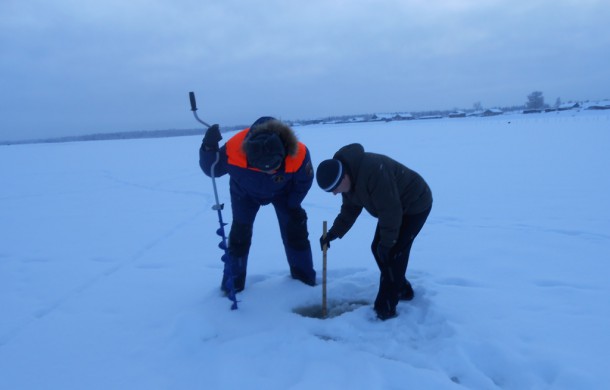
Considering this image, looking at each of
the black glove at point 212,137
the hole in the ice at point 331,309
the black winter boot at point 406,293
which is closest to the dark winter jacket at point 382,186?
the black winter boot at point 406,293

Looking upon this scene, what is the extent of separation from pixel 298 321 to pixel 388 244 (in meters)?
1.04

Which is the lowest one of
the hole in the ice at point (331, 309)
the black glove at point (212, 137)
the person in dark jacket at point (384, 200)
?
the hole in the ice at point (331, 309)

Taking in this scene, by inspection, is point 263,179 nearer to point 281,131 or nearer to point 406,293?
point 281,131

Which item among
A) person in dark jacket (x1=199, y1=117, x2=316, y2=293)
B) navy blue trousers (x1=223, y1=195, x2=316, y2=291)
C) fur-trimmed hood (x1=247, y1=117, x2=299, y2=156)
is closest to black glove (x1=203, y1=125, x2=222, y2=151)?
person in dark jacket (x1=199, y1=117, x2=316, y2=293)

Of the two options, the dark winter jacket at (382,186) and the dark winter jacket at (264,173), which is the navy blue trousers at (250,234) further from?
the dark winter jacket at (382,186)

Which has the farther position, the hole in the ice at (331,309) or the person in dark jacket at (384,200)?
the hole in the ice at (331,309)

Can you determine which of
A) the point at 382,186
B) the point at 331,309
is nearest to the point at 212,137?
the point at 382,186

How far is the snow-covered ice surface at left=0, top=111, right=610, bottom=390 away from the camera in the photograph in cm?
270

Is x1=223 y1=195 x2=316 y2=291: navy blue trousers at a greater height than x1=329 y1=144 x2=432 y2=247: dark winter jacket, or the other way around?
x1=329 y1=144 x2=432 y2=247: dark winter jacket

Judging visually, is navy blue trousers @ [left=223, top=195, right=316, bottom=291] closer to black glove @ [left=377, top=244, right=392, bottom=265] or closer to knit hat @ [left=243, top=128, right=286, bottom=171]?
knit hat @ [left=243, top=128, right=286, bottom=171]

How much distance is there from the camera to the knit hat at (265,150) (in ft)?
9.97

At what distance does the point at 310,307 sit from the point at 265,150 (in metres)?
1.58

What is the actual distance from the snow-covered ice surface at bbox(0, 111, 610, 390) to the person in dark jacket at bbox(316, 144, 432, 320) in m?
0.42

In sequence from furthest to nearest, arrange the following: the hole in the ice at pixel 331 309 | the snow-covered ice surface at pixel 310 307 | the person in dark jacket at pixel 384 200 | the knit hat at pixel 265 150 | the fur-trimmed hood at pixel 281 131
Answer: the hole in the ice at pixel 331 309 → the fur-trimmed hood at pixel 281 131 → the knit hat at pixel 265 150 → the person in dark jacket at pixel 384 200 → the snow-covered ice surface at pixel 310 307
